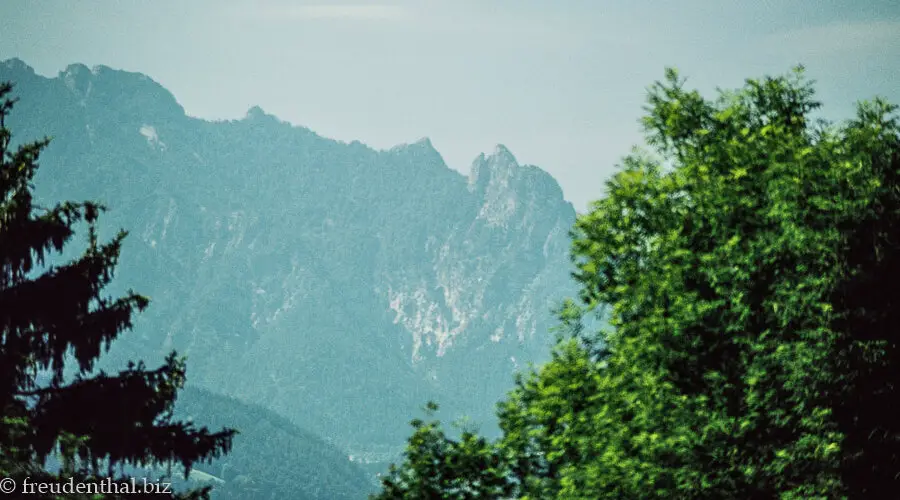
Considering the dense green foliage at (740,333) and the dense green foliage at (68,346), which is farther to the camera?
the dense green foliage at (740,333)

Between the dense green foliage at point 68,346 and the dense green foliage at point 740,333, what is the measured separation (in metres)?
9.70

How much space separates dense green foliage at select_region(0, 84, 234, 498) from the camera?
60.7 feet

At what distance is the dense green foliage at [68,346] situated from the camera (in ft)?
60.7

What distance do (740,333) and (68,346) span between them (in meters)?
15.7

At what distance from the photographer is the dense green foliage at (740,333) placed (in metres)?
22.4

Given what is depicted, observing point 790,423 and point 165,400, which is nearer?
point 165,400

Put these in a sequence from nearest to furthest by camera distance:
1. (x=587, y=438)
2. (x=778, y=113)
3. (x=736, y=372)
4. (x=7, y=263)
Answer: (x=7, y=263) < (x=736, y=372) < (x=587, y=438) < (x=778, y=113)

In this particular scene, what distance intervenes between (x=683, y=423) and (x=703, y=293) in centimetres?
374

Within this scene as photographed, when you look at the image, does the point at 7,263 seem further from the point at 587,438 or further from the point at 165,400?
the point at 587,438

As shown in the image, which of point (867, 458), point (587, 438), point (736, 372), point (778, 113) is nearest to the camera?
point (867, 458)

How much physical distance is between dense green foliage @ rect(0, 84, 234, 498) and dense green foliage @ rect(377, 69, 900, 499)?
31.8 feet

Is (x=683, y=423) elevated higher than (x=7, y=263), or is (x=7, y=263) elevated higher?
(x=7, y=263)

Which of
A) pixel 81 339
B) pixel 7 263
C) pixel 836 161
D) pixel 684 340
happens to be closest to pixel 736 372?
pixel 684 340

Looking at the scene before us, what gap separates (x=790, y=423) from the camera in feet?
75.5
